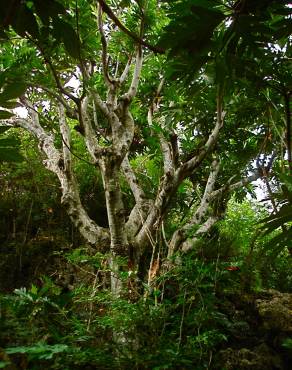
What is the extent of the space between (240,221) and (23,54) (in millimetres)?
3727

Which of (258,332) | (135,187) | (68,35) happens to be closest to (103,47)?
(135,187)

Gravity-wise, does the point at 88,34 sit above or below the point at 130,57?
below

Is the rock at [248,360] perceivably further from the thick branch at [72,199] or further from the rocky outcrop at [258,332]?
the thick branch at [72,199]

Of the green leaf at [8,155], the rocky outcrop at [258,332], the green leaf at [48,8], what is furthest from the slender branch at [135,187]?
the green leaf at [48,8]

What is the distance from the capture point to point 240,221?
17.8 feet

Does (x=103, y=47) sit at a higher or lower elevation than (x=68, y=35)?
higher

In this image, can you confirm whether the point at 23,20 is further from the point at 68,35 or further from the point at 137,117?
the point at 137,117

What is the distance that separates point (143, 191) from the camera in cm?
482

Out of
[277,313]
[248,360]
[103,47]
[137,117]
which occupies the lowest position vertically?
[248,360]

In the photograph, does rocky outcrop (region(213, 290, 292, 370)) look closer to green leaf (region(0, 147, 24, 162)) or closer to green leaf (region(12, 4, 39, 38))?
green leaf (region(0, 147, 24, 162))

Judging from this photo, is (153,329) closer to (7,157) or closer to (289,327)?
(7,157)

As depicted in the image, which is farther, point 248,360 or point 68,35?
point 248,360

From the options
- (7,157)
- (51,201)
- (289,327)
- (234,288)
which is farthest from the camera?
(51,201)

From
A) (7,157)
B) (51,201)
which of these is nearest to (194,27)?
(7,157)
